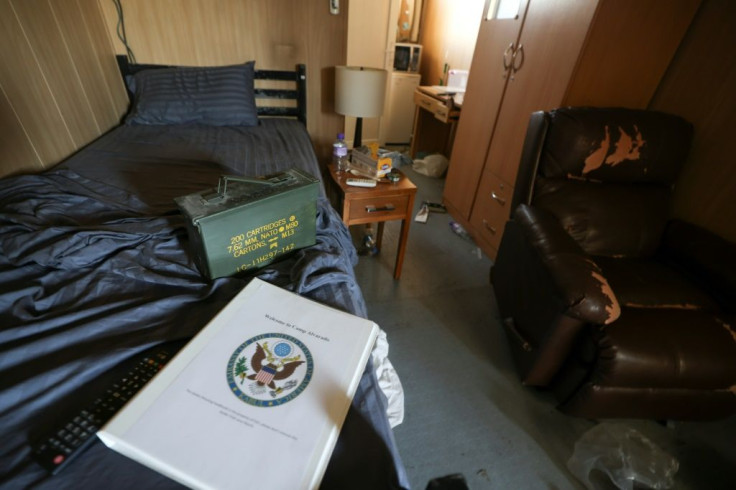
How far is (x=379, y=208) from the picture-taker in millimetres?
1562

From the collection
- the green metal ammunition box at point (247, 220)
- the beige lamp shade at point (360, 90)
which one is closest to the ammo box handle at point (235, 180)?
the green metal ammunition box at point (247, 220)

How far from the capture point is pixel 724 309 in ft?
3.73

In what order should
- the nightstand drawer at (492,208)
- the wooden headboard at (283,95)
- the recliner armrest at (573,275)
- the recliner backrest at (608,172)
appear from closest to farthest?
1. the recliner armrest at (573,275)
2. the recliner backrest at (608,172)
3. the nightstand drawer at (492,208)
4. the wooden headboard at (283,95)

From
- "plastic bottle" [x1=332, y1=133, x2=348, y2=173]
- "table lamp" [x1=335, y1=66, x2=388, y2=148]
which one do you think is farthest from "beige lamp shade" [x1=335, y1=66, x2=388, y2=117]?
"plastic bottle" [x1=332, y1=133, x2=348, y2=173]

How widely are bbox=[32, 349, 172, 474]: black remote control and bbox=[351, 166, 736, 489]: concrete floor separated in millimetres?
886

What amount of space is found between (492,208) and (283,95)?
65.5 inches

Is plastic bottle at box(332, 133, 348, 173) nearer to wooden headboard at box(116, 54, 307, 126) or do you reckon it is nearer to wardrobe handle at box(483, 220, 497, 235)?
wooden headboard at box(116, 54, 307, 126)

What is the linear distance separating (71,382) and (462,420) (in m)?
1.16

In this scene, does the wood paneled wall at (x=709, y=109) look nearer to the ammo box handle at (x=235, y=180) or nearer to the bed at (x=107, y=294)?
the bed at (x=107, y=294)

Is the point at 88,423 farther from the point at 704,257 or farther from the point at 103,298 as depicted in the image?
the point at 704,257

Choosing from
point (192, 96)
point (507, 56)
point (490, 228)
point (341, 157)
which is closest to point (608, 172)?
point (490, 228)

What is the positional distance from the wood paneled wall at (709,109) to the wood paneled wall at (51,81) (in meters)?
2.88

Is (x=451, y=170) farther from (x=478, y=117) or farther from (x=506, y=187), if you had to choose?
(x=506, y=187)

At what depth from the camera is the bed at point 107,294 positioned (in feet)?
1.48
